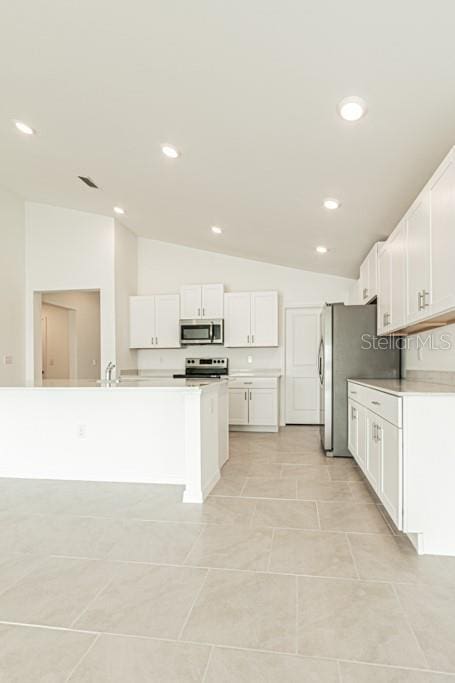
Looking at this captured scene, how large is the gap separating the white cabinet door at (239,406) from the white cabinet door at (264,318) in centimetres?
75

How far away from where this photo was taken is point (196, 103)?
2.48 metres

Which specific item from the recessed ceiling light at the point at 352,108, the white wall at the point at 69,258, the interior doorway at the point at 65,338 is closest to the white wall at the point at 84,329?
the interior doorway at the point at 65,338

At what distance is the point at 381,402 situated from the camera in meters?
2.64

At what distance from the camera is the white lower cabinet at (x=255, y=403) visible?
223 inches

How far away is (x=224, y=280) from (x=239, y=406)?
1.98m

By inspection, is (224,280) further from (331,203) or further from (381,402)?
(381,402)

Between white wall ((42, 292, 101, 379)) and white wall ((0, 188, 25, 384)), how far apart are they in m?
1.32

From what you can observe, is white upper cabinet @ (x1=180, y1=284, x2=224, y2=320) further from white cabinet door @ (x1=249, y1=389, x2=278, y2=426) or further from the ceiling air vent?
the ceiling air vent

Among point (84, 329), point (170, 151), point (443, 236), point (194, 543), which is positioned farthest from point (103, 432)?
point (84, 329)

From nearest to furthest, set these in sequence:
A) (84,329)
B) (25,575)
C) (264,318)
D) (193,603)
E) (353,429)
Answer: (193,603) → (25,575) → (353,429) → (264,318) → (84,329)

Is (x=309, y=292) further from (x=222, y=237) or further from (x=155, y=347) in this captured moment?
(x=155, y=347)

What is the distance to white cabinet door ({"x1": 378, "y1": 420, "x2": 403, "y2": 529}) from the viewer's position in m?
2.21

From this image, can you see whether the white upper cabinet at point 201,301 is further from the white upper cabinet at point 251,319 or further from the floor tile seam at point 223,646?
the floor tile seam at point 223,646

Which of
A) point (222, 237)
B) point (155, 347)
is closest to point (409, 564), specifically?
point (222, 237)
